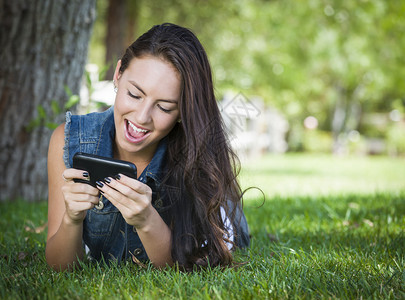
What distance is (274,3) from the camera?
987 cm

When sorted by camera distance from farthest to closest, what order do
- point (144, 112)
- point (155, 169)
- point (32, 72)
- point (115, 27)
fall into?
point (115, 27)
point (32, 72)
point (155, 169)
point (144, 112)

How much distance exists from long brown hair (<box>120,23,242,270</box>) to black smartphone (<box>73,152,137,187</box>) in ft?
1.34

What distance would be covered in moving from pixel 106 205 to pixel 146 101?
2.11 feet

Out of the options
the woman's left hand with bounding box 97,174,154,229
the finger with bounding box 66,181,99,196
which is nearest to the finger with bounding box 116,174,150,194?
the woman's left hand with bounding box 97,174,154,229

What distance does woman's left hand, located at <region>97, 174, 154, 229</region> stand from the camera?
A: 1889 millimetres

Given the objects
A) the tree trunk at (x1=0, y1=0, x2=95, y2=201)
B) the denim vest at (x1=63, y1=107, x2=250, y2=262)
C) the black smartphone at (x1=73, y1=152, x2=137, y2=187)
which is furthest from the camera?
the tree trunk at (x1=0, y1=0, x2=95, y2=201)

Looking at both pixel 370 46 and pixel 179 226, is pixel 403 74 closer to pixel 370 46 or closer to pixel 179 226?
pixel 370 46

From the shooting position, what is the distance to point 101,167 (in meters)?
1.93

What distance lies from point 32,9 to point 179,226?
114 inches

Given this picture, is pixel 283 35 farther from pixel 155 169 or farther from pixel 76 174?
pixel 76 174

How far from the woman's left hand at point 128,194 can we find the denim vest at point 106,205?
1.41ft

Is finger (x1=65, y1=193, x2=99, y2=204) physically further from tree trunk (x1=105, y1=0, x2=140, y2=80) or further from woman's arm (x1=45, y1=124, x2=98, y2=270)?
tree trunk (x1=105, y1=0, x2=140, y2=80)

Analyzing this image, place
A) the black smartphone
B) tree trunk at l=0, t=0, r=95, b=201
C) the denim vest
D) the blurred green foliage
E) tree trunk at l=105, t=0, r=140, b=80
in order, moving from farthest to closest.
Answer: the blurred green foliage, tree trunk at l=105, t=0, r=140, b=80, tree trunk at l=0, t=0, r=95, b=201, the denim vest, the black smartphone

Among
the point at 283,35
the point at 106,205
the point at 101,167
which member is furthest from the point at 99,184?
the point at 283,35
